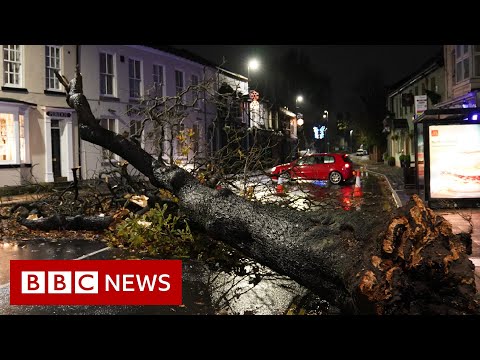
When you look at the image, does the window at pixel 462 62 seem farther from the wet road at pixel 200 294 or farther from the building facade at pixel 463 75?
the wet road at pixel 200 294

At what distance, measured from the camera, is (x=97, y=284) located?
17.9 ft

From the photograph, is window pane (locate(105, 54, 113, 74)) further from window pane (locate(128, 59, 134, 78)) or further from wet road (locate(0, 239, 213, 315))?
wet road (locate(0, 239, 213, 315))

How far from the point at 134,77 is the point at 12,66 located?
23.9 feet

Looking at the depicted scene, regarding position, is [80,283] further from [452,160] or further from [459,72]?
[459,72]

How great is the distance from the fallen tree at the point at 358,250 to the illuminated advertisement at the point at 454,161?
8.10 metres

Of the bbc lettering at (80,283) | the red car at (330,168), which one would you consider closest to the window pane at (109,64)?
the red car at (330,168)

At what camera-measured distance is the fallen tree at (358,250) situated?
12.7ft

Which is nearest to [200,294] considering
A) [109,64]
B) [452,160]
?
[452,160]

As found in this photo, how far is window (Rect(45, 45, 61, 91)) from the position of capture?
851 inches

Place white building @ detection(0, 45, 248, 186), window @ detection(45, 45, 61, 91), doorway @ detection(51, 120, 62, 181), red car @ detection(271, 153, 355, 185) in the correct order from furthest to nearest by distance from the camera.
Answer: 1. red car @ detection(271, 153, 355, 185)
2. doorway @ detection(51, 120, 62, 181)
3. window @ detection(45, 45, 61, 91)
4. white building @ detection(0, 45, 248, 186)

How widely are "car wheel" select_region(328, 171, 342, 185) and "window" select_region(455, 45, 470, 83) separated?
6.45 meters

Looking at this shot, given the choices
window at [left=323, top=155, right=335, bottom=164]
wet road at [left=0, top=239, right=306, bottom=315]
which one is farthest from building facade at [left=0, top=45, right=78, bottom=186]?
wet road at [left=0, top=239, right=306, bottom=315]
